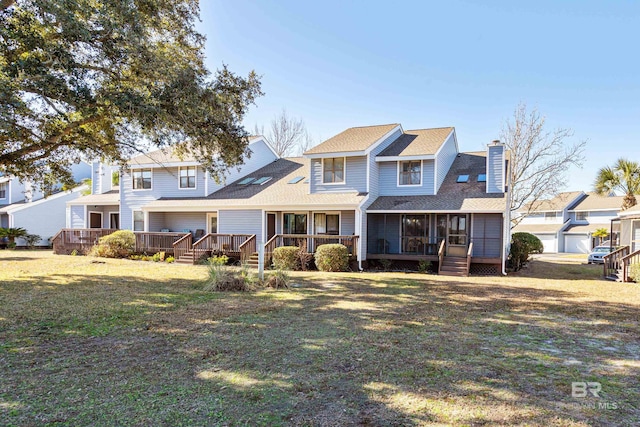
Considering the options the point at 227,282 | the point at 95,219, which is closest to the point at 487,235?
the point at 227,282

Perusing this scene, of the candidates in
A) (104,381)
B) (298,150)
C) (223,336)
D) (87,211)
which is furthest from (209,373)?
(298,150)

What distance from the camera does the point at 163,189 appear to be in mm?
22609

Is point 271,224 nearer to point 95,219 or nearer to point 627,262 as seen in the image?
point 95,219

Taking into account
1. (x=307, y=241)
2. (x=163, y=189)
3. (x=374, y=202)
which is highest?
(x=163, y=189)

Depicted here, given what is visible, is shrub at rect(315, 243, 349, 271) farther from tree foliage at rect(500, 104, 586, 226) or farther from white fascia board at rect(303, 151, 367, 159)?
tree foliage at rect(500, 104, 586, 226)

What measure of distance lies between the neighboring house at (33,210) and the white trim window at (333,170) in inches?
757

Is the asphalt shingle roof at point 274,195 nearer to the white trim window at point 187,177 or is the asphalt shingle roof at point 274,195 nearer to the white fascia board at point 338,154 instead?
the white trim window at point 187,177

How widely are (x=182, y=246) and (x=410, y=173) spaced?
39.2 ft

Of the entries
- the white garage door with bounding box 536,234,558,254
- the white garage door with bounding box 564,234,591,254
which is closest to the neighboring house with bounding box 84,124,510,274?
the white garage door with bounding box 536,234,558,254

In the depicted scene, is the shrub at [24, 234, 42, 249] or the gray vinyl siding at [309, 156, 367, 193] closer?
the gray vinyl siding at [309, 156, 367, 193]

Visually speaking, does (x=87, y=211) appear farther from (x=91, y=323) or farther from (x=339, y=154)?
(x=91, y=323)

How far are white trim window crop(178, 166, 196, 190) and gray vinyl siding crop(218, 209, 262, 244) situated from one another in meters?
3.55

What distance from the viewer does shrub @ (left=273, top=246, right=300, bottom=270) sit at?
54.4ft

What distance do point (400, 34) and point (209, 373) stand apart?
56.4ft
